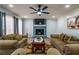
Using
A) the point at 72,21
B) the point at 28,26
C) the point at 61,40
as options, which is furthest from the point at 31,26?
the point at 72,21

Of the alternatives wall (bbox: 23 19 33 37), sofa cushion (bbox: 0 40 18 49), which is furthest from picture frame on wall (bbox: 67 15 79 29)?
sofa cushion (bbox: 0 40 18 49)

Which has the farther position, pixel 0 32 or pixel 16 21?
pixel 0 32

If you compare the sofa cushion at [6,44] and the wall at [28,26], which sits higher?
the wall at [28,26]

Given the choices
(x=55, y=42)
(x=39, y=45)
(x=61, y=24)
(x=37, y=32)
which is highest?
(x=61, y=24)

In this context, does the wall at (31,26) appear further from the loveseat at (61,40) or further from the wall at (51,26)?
the loveseat at (61,40)

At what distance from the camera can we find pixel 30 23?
2.77 metres

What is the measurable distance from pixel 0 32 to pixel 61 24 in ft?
7.93

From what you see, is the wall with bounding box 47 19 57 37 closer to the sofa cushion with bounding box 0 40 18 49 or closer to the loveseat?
the loveseat

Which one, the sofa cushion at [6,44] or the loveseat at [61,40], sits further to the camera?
the loveseat at [61,40]

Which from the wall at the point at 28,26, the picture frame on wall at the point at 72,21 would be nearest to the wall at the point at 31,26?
the wall at the point at 28,26

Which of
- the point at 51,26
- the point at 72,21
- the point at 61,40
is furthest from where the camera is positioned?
the point at 72,21

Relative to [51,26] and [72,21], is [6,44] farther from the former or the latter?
[72,21]

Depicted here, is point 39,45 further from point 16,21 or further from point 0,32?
point 16,21
